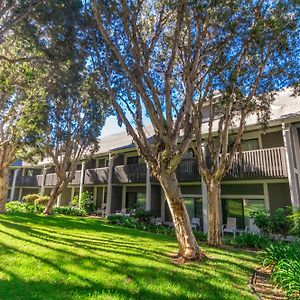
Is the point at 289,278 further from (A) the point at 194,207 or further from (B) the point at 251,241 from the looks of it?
(A) the point at 194,207

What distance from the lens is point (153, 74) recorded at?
1196cm

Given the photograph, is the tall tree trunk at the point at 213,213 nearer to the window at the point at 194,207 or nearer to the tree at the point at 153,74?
the tree at the point at 153,74

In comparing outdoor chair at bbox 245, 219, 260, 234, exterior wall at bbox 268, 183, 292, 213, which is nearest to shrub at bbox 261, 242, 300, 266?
outdoor chair at bbox 245, 219, 260, 234

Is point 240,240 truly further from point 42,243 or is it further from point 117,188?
point 117,188

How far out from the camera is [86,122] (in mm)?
20203

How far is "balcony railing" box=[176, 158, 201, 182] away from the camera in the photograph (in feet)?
57.7

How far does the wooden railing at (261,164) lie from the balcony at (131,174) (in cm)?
781

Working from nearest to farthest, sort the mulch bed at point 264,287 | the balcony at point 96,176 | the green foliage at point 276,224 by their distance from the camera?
the mulch bed at point 264,287, the green foliage at point 276,224, the balcony at point 96,176

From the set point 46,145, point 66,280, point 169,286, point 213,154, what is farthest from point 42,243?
point 46,145

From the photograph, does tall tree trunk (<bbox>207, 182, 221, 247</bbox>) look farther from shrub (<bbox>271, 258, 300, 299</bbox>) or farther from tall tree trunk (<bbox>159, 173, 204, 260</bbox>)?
shrub (<bbox>271, 258, 300, 299</bbox>)

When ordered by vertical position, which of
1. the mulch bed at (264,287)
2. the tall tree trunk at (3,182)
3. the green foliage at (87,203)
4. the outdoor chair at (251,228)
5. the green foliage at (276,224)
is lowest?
the mulch bed at (264,287)

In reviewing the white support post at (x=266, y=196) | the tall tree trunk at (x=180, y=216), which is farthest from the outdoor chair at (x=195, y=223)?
the tall tree trunk at (x=180, y=216)

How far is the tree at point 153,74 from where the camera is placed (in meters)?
8.16

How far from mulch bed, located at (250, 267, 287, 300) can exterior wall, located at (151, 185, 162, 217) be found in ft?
46.1
